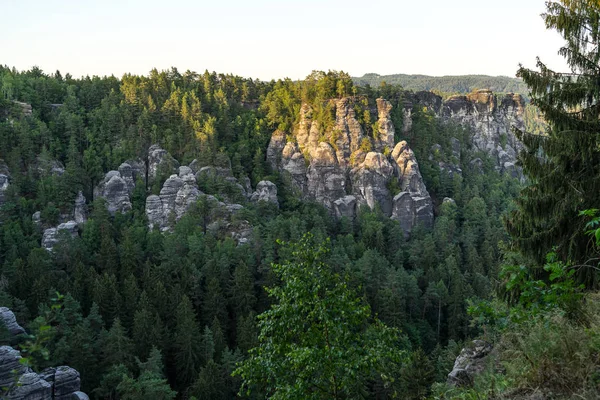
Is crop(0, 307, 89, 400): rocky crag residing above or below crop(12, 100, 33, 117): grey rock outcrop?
below

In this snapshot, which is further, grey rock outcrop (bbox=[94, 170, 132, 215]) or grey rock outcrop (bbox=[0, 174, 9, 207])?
grey rock outcrop (bbox=[94, 170, 132, 215])

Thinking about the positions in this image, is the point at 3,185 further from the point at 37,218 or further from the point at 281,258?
the point at 281,258

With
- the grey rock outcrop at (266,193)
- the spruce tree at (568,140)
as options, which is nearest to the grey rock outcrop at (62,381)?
the spruce tree at (568,140)

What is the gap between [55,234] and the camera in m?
40.0

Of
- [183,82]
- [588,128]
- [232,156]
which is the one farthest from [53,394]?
[183,82]

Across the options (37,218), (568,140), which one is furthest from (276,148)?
(568,140)

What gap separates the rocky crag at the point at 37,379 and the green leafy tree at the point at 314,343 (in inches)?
552

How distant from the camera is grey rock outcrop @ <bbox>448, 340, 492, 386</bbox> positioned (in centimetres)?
707

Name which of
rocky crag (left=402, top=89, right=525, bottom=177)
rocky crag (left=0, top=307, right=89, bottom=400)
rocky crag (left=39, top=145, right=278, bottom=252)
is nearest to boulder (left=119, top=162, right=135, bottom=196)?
rocky crag (left=39, top=145, right=278, bottom=252)

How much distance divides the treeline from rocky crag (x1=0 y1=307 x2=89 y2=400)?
3.62 ft

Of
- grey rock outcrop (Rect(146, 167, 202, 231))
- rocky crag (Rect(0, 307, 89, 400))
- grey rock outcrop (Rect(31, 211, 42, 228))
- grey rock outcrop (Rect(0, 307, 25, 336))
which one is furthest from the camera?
grey rock outcrop (Rect(146, 167, 202, 231))

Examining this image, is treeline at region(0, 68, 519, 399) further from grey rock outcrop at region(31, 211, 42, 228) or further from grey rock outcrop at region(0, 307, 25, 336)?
grey rock outcrop at region(0, 307, 25, 336)

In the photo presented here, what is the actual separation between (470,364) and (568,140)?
482 cm

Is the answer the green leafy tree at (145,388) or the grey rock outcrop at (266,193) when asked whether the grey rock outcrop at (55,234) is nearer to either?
the grey rock outcrop at (266,193)
